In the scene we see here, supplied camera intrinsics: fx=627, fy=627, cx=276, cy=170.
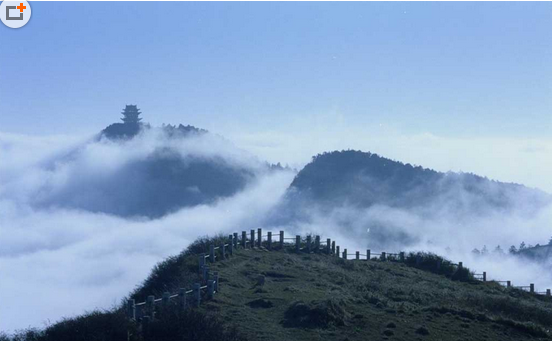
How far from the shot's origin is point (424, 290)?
27.5 metres

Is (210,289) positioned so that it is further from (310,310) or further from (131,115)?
(131,115)

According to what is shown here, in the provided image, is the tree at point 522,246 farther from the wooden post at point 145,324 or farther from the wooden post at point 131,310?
the wooden post at point 145,324

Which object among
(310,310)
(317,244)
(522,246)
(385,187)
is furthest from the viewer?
(385,187)

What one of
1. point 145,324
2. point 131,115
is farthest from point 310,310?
point 131,115

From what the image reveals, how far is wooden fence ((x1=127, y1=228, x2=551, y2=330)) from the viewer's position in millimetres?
18875

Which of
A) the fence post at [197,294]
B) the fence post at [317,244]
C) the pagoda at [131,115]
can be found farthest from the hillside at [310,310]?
the pagoda at [131,115]

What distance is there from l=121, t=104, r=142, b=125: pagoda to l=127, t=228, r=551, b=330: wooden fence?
15340cm

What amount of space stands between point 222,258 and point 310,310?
10588 millimetres

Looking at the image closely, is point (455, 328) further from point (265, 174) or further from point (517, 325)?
point (265, 174)

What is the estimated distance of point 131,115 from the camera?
191m

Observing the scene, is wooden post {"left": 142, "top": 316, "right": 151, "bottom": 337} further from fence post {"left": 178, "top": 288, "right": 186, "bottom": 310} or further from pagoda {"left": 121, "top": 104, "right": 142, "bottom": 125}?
pagoda {"left": 121, "top": 104, "right": 142, "bottom": 125}

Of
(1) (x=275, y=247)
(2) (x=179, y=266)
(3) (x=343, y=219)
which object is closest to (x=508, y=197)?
(3) (x=343, y=219)

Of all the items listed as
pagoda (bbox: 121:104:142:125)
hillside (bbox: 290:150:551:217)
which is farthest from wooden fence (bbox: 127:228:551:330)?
pagoda (bbox: 121:104:142:125)

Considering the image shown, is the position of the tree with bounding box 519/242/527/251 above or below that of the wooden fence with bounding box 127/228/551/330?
above
